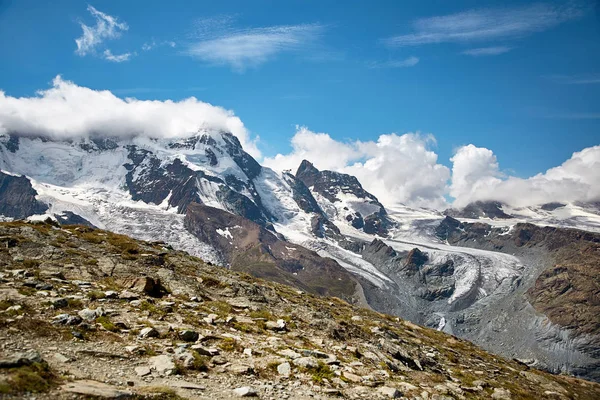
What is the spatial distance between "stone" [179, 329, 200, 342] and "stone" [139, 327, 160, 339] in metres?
1.23

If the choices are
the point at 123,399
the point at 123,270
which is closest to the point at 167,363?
the point at 123,399

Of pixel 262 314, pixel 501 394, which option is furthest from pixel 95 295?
pixel 501 394

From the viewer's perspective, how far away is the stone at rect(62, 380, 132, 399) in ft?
42.0

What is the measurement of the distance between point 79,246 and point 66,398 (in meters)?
34.7

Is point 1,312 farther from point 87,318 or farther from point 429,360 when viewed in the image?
point 429,360

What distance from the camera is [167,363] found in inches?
682

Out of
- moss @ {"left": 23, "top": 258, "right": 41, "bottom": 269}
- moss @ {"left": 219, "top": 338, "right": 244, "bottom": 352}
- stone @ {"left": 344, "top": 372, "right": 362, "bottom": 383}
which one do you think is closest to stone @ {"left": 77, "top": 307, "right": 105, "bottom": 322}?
moss @ {"left": 219, "top": 338, "right": 244, "bottom": 352}

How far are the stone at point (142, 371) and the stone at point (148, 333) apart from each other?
158 inches

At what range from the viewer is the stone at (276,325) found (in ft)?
92.3

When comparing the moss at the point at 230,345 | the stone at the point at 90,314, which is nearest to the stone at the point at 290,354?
the moss at the point at 230,345

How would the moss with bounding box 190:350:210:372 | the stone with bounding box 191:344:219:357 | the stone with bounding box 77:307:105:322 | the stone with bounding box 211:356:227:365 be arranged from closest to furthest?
the moss with bounding box 190:350:210:372
the stone with bounding box 211:356:227:365
the stone with bounding box 191:344:219:357
the stone with bounding box 77:307:105:322

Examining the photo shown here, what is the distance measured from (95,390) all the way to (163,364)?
417cm

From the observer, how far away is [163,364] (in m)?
17.2

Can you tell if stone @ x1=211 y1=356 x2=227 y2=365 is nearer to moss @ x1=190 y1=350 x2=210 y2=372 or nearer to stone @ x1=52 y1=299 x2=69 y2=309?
moss @ x1=190 y1=350 x2=210 y2=372
